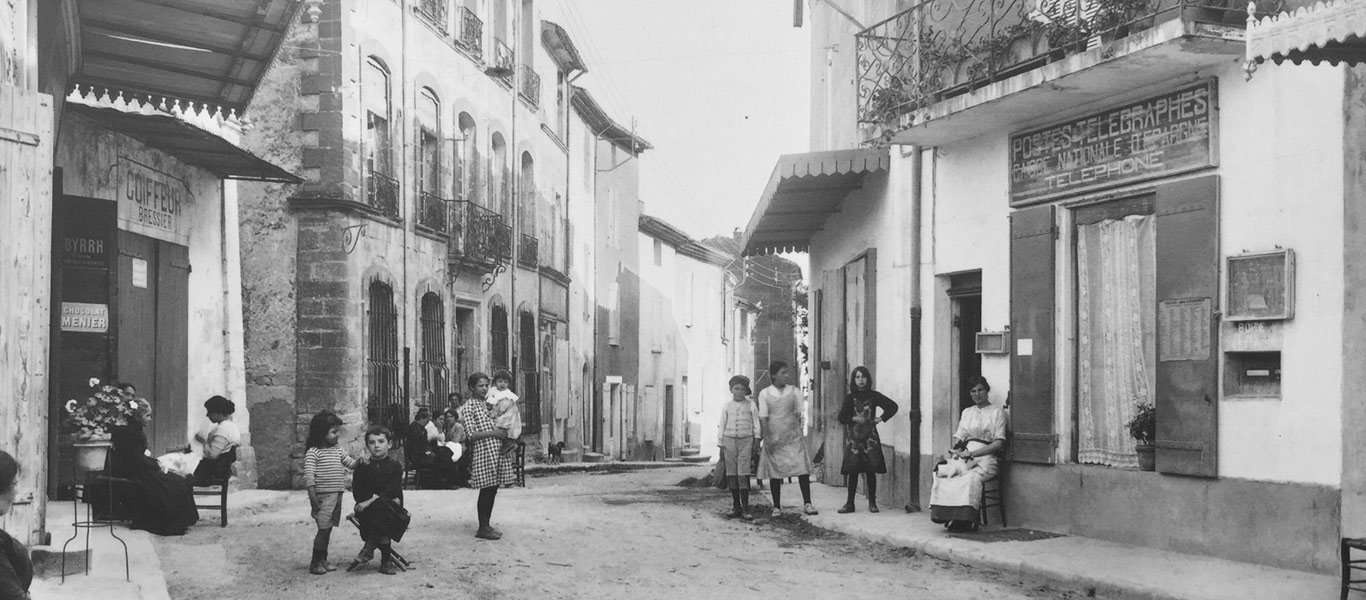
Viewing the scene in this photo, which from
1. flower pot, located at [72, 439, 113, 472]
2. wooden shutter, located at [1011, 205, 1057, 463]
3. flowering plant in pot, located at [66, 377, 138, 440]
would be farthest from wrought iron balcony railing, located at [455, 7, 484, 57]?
flower pot, located at [72, 439, 113, 472]

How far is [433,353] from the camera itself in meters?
22.1

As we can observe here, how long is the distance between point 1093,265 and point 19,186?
8.13m

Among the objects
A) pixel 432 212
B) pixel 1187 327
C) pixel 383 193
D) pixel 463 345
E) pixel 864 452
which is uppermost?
pixel 383 193

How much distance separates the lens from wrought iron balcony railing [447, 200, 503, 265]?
23.0 metres

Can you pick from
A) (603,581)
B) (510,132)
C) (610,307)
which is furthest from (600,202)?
(603,581)

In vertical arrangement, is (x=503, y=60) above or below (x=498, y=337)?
above

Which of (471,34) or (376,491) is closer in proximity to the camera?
(376,491)

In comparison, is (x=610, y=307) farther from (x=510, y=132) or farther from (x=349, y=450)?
(x=349, y=450)

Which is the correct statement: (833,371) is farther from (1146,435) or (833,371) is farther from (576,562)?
(576,562)

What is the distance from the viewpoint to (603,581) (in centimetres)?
909

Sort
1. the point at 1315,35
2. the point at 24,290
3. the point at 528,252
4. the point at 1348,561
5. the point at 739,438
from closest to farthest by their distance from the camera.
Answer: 1. the point at 1315,35
2. the point at 1348,561
3. the point at 24,290
4. the point at 739,438
5. the point at 528,252

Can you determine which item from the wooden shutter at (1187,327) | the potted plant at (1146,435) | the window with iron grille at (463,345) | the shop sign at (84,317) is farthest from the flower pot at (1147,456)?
the window with iron grille at (463,345)

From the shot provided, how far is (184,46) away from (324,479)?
14.8ft

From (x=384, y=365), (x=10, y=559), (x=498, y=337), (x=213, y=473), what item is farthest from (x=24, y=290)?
(x=498, y=337)
